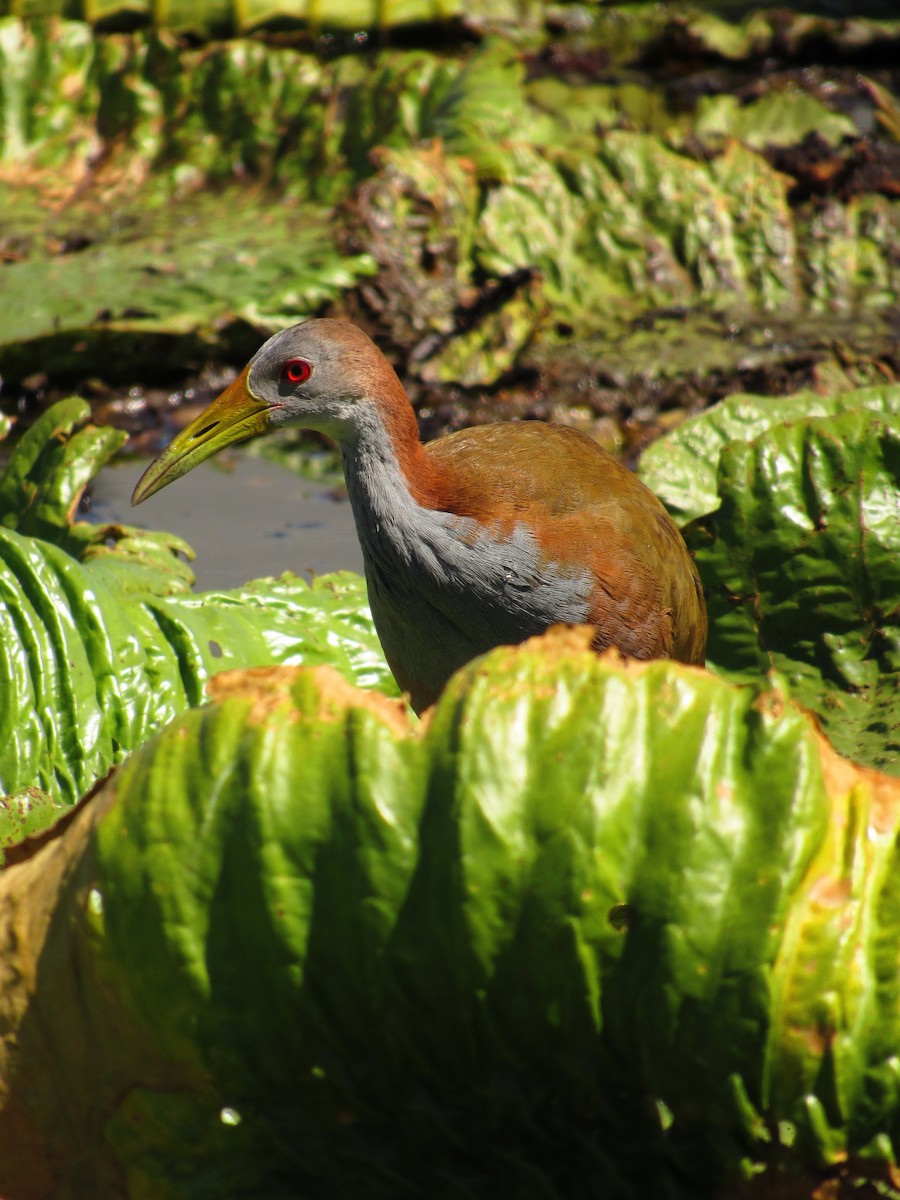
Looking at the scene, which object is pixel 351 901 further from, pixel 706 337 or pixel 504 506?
pixel 706 337

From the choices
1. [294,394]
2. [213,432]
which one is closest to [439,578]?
[294,394]

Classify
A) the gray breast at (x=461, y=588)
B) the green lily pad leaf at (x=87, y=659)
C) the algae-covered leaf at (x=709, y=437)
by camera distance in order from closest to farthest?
the green lily pad leaf at (x=87, y=659)
the gray breast at (x=461, y=588)
the algae-covered leaf at (x=709, y=437)

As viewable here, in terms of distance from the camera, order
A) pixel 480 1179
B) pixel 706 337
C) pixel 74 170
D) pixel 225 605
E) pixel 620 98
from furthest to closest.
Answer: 1. pixel 620 98
2. pixel 74 170
3. pixel 706 337
4. pixel 225 605
5. pixel 480 1179

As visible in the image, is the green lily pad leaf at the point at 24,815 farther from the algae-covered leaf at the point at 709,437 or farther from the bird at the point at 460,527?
the algae-covered leaf at the point at 709,437

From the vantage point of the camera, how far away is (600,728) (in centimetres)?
150

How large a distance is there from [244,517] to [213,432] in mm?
1689

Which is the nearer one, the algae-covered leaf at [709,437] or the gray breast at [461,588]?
the gray breast at [461,588]

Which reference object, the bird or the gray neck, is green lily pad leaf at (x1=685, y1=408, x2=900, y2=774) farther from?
the gray neck

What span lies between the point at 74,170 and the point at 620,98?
3.01 meters

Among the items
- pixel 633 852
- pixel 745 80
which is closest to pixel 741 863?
pixel 633 852

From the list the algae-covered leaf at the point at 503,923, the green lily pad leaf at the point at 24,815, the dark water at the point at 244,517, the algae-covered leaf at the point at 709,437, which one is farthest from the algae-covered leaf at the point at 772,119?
the algae-covered leaf at the point at 503,923

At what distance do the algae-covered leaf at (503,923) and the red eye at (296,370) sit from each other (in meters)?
1.43

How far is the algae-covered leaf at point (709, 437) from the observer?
3.52 metres

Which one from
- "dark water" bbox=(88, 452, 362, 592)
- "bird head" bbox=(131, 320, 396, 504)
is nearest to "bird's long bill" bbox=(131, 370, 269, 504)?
"bird head" bbox=(131, 320, 396, 504)
